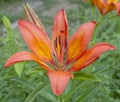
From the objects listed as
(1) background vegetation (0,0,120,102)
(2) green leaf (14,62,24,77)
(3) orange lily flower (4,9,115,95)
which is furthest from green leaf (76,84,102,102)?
(2) green leaf (14,62,24,77)

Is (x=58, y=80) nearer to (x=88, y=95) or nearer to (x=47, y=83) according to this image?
(x=47, y=83)

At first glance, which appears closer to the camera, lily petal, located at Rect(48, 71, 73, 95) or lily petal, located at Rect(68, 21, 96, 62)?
lily petal, located at Rect(48, 71, 73, 95)

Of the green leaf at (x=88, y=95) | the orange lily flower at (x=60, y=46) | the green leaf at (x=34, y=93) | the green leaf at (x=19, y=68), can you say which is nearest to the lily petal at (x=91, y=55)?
the orange lily flower at (x=60, y=46)

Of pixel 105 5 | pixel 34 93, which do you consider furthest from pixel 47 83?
pixel 105 5

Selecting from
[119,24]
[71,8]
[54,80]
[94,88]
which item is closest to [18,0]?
[71,8]

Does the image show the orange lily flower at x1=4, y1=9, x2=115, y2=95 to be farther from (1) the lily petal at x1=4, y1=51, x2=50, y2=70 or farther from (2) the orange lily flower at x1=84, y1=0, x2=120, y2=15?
(2) the orange lily flower at x1=84, y1=0, x2=120, y2=15

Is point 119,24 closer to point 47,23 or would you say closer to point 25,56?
point 47,23
